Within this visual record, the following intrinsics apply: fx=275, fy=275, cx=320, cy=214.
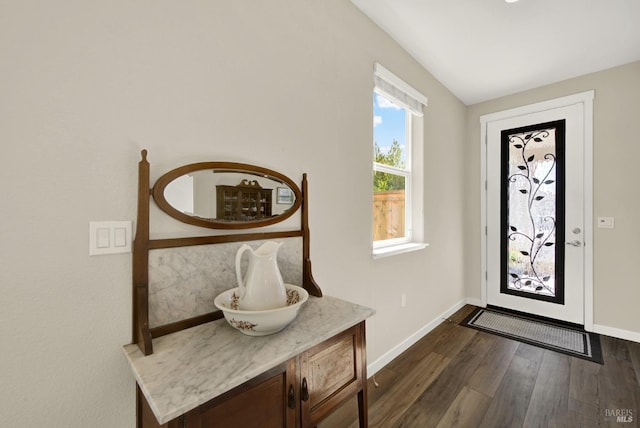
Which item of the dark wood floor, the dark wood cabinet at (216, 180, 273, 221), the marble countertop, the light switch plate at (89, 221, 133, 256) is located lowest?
the dark wood floor

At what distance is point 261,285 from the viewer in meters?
1.04

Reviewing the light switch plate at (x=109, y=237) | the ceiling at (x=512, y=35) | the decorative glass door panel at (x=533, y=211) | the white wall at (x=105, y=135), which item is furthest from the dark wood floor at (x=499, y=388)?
the ceiling at (x=512, y=35)

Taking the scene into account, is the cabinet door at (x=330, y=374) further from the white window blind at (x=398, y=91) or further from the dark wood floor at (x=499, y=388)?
the white window blind at (x=398, y=91)

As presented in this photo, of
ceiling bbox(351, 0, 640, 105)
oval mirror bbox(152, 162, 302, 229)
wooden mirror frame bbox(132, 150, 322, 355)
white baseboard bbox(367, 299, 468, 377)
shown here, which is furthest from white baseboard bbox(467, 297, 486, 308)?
wooden mirror frame bbox(132, 150, 322, 355)

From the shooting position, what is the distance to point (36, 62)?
82 centimetres

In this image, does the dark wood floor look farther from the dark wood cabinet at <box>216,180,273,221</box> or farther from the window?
the dark wood cabinet at <box>216,180,273,221</box>

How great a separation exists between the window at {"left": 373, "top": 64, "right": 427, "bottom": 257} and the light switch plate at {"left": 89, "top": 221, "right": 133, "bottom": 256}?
157cm

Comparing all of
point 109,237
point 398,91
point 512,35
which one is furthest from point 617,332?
point 109,237

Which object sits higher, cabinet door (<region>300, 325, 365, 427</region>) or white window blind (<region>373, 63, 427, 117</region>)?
white window blind (<region>373, 63, 427, 117</region>)

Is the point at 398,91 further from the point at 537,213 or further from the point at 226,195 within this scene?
the point at 537,213

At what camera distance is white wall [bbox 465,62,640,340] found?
2580 mm

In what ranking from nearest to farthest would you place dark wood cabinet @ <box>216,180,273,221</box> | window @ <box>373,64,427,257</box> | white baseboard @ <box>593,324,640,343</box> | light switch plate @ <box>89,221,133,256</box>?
light switch plate @ <box>89,221,133,256</box>, dark wood cabinet @ <box>216,180,273,221</box>, window @ <box>373,64,427,257</box>, white baseboard @ <box>593,324,640,343</box>

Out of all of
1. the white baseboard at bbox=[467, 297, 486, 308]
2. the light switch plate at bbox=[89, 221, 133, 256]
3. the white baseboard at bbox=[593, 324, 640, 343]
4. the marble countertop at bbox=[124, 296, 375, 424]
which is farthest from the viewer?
the white baseboard at bbox=[467, 297, 486, 308]

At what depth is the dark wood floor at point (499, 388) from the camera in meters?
1.63
